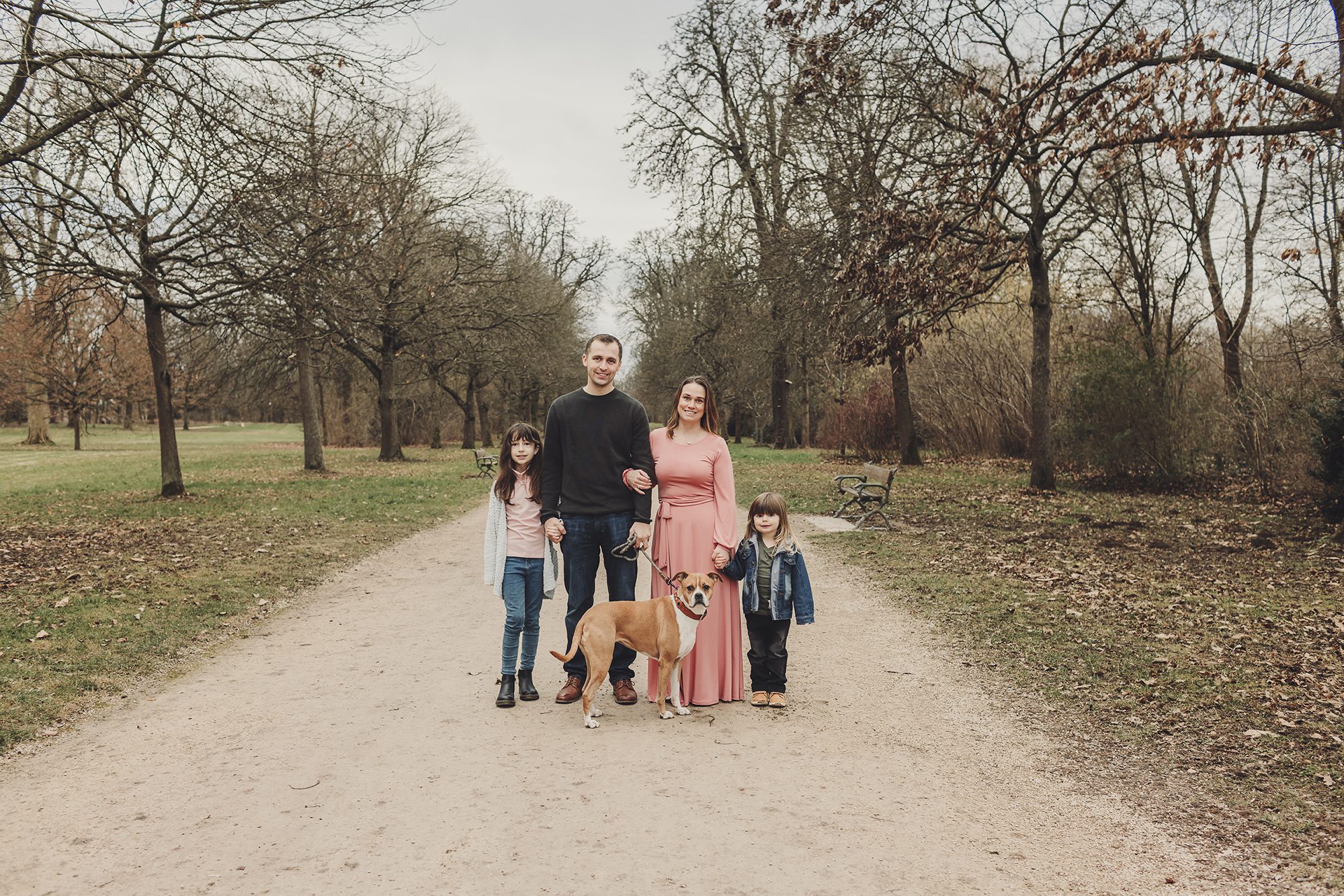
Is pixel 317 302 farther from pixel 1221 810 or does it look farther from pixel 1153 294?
pixel 1153 294

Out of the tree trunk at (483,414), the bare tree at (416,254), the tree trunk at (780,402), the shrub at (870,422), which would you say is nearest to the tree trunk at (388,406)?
the bare tree at (416,254)

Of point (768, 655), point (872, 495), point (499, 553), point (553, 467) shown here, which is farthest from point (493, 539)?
point (872, 495)

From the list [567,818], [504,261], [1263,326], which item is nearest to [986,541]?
[567,818]

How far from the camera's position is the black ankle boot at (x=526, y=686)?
18.2ft

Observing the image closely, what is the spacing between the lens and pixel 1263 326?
71.4ft

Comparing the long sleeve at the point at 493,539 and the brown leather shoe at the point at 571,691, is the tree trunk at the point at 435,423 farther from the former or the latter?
the brown leather shoe at the point at 571,691

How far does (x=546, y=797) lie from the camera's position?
4.07 m

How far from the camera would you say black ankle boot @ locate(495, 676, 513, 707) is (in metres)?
5.42

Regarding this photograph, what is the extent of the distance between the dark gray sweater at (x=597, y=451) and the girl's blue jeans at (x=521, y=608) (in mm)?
388

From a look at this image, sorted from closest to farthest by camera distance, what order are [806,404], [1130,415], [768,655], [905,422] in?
1. [768,655]
2. [1130,415]
3. [905,422]
4. [806,404]

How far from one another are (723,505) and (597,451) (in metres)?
0.83

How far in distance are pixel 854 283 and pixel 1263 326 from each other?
1478 centimetres

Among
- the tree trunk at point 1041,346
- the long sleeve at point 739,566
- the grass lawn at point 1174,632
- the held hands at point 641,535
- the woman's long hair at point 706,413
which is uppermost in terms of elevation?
the tree trunk at point 1041,346

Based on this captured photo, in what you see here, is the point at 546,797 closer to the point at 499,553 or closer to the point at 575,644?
the point at 575,644
